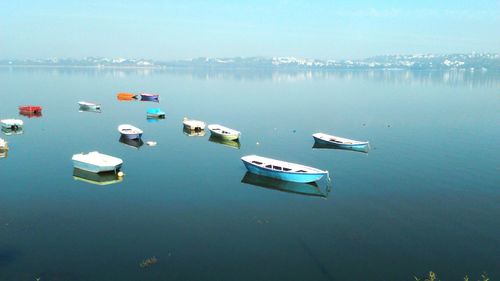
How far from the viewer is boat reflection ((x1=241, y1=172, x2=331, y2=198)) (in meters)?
53.0

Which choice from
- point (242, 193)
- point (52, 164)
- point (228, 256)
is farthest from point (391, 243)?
point (52, 164)

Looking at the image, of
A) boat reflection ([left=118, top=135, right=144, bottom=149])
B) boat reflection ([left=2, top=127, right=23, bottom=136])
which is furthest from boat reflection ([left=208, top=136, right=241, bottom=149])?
boat reflection ([left=2, top=127, right=23, bottom=136])

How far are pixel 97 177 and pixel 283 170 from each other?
86.9ft

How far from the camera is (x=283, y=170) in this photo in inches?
2210

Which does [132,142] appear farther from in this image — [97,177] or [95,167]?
[97,177]

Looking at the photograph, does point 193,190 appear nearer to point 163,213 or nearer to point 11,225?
point 163,213

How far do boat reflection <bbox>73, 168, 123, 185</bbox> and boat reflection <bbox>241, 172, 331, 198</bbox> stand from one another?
59.8ft

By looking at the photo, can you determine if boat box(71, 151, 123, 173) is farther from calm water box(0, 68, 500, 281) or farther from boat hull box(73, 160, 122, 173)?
calm water box(0, 68, 500, 281)

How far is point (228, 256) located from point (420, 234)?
1993 centimetres

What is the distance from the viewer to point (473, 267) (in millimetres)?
34562

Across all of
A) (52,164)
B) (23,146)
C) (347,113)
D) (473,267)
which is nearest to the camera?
(473,267)

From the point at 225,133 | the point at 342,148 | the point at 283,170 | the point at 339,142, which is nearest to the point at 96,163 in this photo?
the point at 283,170

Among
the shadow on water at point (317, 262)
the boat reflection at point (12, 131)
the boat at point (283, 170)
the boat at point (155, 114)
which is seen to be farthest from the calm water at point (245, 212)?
the boat at point (155, 114)

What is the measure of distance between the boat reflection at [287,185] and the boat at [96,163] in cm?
1848
